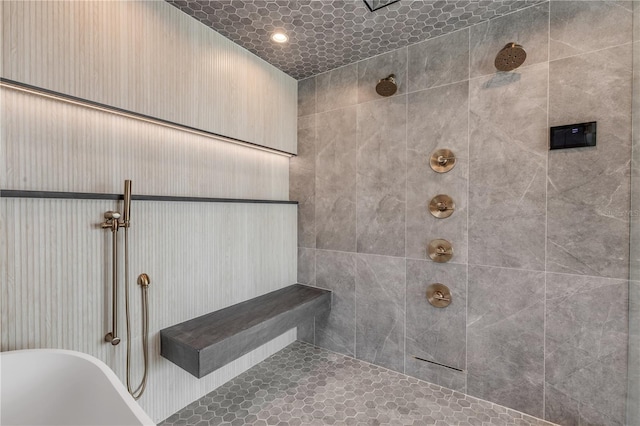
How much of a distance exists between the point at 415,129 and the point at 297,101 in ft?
3.96

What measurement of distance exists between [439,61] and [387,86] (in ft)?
1.27

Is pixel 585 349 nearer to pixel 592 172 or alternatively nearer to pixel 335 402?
pixel 592 172

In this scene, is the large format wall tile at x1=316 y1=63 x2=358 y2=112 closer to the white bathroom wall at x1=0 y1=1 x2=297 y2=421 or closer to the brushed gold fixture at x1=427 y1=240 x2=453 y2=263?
the white bathroom wall at x1=0 y1=1 x2=297 y2=421

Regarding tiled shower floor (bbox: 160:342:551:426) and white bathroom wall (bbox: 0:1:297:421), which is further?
tiled shower floor (bbox: 160:342:551:426)

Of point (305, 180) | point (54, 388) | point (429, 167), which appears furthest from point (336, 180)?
point (54, 388)

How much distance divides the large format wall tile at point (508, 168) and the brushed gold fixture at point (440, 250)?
0.14m

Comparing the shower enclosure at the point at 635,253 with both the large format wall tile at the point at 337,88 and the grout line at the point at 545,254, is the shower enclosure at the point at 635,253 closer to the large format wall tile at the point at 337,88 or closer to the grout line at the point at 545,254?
the grout line at the point at 545,254

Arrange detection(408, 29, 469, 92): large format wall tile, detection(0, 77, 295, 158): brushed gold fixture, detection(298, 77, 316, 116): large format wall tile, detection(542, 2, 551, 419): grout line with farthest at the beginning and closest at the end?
detection(298, 77, 316, 116): large format wall tile, detection(408, 29, 469, 92): large format wall tile, detection(542, 2, 551, 419): grout line, detection(0, 77, 295, 158): brushed gold fixture

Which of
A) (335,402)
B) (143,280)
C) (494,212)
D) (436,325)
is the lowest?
(335,402)

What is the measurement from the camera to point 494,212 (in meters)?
1.81

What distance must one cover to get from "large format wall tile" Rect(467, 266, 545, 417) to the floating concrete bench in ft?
3.86

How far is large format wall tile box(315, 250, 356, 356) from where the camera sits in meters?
2.40

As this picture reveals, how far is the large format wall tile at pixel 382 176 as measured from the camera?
2156 mm

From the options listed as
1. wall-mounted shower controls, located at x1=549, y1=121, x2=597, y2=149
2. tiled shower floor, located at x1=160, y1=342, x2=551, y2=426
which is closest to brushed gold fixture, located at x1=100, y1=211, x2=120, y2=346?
tiled shower floor, located at x1=160, y1=342, x2=551, y2=426
